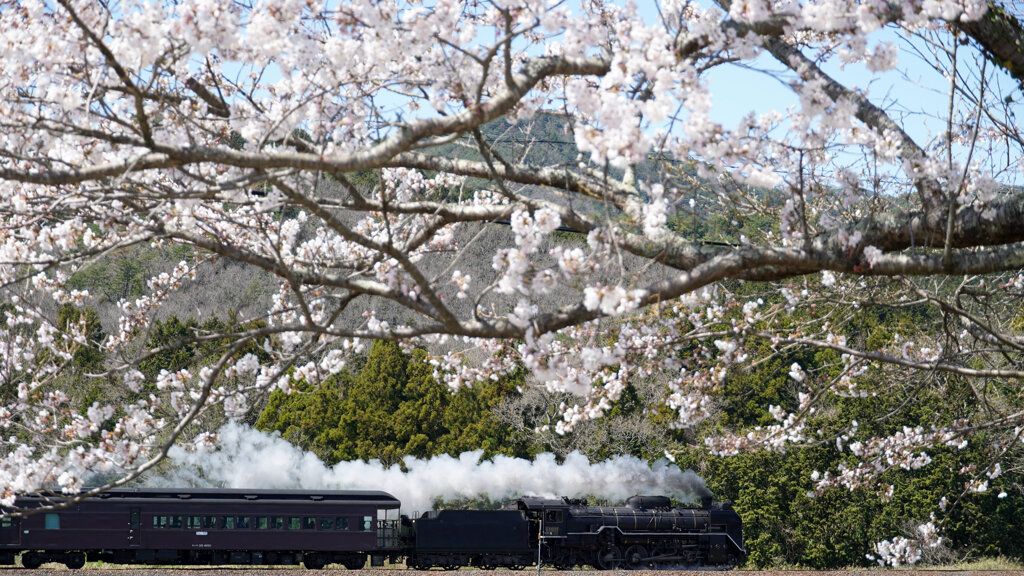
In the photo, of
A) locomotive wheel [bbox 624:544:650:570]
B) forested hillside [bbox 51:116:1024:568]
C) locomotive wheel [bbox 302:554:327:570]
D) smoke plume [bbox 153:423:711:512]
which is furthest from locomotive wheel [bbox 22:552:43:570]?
locomotive wheel [bbox 624:544:650:570]

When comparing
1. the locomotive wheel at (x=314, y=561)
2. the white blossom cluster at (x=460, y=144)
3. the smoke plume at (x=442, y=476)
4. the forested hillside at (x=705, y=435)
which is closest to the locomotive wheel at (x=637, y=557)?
the smoke plume at (x=442, y=476)

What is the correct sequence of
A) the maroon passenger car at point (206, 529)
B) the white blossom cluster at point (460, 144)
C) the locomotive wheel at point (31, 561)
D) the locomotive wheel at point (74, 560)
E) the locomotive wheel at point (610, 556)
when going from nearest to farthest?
the white blossom cluster at point (460, 144) < the maroon passenger car at point (206, 529) < the locomotive wheel at point (31, 561) < the locomotive wheel at point (74, 560) < the locomotive wheel at point (610, 556)

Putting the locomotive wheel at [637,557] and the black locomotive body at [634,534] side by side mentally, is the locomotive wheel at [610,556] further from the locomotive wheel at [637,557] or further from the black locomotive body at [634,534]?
the locomotive wheel at [637,557]

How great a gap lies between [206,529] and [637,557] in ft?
28.9

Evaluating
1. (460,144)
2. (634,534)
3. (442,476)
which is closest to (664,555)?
(634,534)

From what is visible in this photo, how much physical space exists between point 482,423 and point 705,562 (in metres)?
7.57

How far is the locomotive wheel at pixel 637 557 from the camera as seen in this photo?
20375 millimetres

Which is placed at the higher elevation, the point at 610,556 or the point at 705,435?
the point at 705,435

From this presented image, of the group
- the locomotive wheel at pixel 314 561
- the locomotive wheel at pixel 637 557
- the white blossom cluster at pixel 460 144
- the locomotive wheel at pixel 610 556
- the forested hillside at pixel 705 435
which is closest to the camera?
the white blossom cluster at pixel 460 144

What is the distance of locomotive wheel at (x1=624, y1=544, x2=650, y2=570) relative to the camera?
2038cm

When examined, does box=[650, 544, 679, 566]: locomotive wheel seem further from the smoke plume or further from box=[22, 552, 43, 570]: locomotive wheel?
box=[22, 552, 43, 570]: locomotive wheel

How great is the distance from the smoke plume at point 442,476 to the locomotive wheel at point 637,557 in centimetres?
228

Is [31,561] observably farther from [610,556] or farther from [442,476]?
[610,556]

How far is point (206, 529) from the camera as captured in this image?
18609 mm
